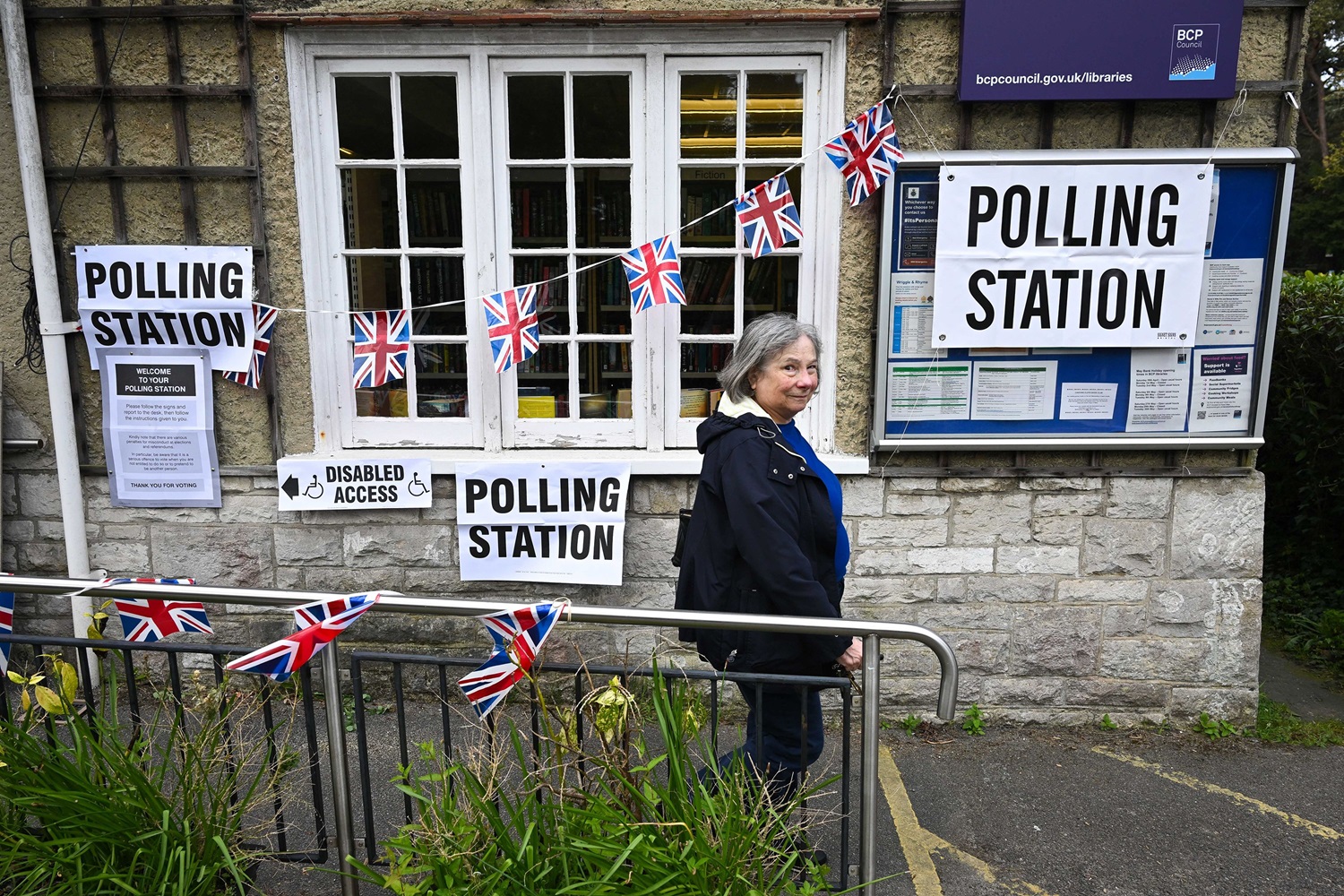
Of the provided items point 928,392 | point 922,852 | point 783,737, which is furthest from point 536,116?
point 922,852

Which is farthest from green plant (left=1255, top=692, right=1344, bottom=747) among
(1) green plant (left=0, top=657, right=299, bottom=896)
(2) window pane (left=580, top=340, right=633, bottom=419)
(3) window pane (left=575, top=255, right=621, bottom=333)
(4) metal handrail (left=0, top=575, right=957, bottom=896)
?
(1) green plant (left=0, top=657, right=299, bottom=896)

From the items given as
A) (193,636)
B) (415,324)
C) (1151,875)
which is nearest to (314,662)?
(193,636)

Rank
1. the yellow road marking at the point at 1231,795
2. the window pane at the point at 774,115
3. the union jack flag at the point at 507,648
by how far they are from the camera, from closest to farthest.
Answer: the union jack flag at the point at 507,648 → the yellow road marking at the point at 1231,795 → the window pane at the point at 774,115

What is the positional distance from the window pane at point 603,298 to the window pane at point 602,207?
0.14m

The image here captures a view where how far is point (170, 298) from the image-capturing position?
4.12m

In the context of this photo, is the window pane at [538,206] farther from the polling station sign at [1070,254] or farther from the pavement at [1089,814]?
the pavement at [1089,814]

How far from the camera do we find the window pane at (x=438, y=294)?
427cm

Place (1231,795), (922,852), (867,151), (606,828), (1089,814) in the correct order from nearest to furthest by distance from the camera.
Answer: (606,828) → (922,852) → (1089,814) → (1231,795) → (867,151)

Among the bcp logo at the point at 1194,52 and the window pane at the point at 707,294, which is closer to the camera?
the bcp logo at the point at 1194,52

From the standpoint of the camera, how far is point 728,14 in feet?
12.6

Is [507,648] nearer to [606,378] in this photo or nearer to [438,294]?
[606,378]

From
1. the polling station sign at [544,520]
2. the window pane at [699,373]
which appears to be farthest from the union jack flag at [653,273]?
the polling station sign at [544,520]

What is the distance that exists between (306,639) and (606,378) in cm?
234

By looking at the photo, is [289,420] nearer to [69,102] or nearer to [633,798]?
[69,102]
